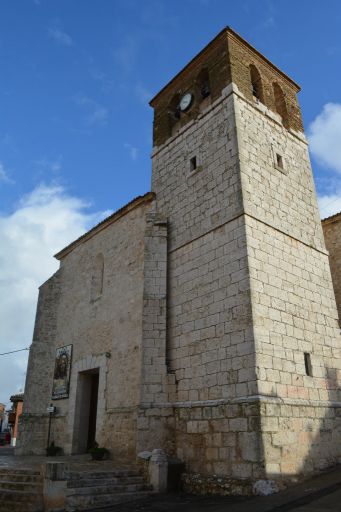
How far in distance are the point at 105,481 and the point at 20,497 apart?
4.48ft

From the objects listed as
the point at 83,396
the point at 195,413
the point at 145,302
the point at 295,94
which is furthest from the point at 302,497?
the point at 295,94

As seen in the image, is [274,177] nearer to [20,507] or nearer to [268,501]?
[268,501]

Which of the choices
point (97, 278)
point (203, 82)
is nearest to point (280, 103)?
point (203, 82)

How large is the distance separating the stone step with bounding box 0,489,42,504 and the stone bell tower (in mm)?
2322

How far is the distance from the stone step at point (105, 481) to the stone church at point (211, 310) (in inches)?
31.2

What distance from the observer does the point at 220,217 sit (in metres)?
8.92

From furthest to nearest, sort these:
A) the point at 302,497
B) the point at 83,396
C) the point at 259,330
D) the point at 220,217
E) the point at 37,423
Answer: the point at 37,423
the point at 83,396
the point at 220,217
the point at 259,330
the point at 302,497

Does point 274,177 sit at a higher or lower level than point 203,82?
lower

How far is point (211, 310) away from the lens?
8.39 meters

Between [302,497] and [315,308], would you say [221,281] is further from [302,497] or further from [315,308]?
[302,497]

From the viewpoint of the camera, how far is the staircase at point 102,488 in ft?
21.1

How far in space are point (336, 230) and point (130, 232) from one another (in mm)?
6104

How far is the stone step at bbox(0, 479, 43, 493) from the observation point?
688cm

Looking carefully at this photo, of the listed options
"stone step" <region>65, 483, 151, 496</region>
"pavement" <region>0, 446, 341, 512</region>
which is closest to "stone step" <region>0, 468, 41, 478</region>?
"stone step" <region>65, 483, 151, 496</region>
